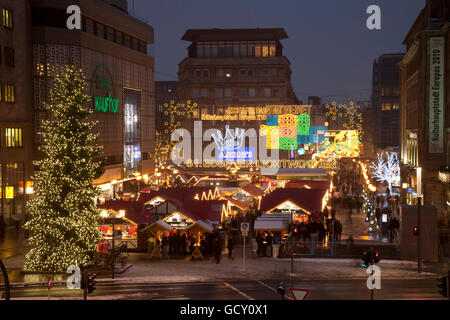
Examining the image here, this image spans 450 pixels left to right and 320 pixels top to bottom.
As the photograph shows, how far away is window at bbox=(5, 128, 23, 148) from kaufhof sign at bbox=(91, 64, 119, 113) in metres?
10.9

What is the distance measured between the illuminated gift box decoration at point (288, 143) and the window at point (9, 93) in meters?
54.1

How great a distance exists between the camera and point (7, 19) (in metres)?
41.4

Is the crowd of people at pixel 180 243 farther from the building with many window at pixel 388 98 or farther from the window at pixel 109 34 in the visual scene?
the building with many window at pixel 388 98

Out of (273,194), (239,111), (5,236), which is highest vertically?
(239,111)

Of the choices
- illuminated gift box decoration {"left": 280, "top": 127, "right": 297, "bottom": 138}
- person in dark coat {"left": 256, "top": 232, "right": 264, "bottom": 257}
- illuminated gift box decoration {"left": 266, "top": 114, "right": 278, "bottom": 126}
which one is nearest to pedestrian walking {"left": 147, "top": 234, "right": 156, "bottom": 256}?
person in dark coat {"left": 256, "top": 232, "right": 264, "bottom": 257}

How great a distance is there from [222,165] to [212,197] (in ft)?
131

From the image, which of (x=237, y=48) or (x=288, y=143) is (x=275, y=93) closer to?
(x=237, y=48)

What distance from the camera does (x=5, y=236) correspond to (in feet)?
116

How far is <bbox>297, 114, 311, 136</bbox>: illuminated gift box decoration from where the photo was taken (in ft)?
284

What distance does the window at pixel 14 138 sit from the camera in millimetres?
41094

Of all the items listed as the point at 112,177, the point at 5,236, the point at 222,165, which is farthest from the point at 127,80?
the point at 5,236

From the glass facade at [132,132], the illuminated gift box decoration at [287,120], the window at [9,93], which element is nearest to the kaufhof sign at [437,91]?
the window at [9,93]
